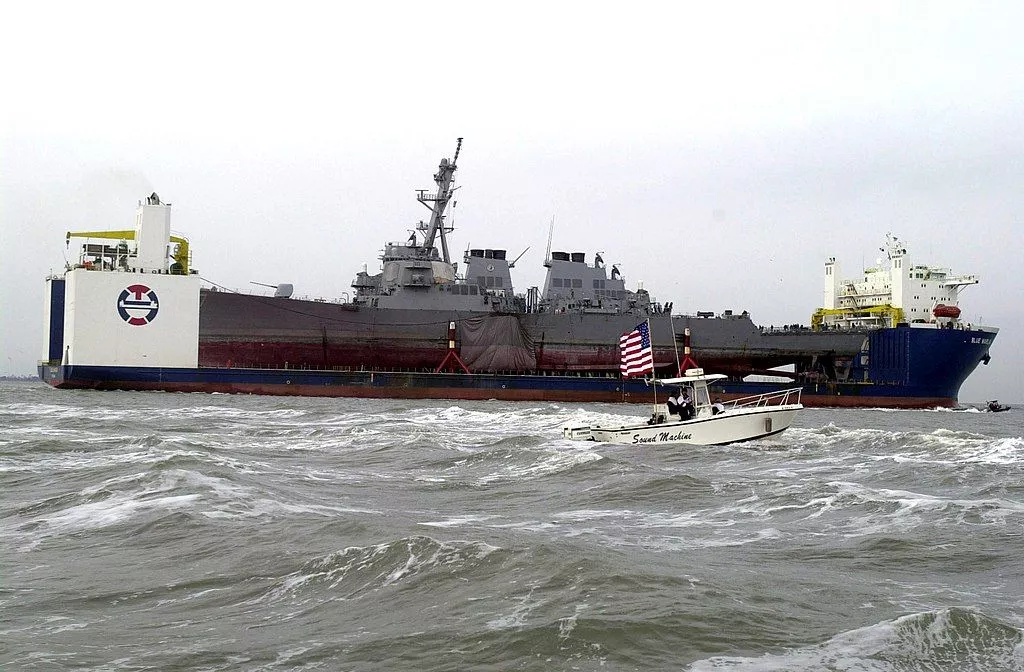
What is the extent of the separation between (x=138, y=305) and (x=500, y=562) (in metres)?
42.0

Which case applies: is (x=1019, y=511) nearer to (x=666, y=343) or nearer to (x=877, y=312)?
(x=666, y=343)

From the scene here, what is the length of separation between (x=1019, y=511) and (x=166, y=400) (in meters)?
33.0

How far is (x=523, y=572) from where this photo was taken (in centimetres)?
A: 873

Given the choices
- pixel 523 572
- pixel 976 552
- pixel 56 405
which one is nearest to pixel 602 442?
pixel 976 552

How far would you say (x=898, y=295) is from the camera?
53.8 metres

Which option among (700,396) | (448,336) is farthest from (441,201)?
(700,396)

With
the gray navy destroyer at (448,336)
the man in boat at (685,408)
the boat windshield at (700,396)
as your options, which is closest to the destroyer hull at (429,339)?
the gray navy destroyer at (448,336)

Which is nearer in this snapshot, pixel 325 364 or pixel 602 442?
pixel 602 442

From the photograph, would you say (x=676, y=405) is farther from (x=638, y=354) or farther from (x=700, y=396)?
(x=638, y=354)

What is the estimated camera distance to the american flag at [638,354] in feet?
73.5

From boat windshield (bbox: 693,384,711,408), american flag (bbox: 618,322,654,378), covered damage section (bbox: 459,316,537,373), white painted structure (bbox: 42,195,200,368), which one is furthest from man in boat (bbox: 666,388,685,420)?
white painted structure (bbox: 42,195,200,368)

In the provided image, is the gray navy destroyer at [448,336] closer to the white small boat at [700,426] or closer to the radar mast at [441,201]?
the radar mast at [441,201]

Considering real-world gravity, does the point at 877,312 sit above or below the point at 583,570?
above

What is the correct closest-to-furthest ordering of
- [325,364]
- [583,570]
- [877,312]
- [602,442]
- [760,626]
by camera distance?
1. [760,626]
2. [583,570]
3. [602,442]
4. [325,364]
5. [877,312]
